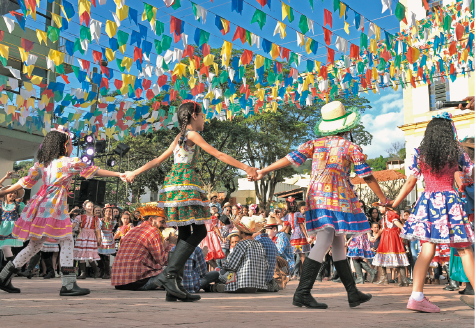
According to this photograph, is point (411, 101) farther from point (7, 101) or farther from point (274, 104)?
point (7, 101)

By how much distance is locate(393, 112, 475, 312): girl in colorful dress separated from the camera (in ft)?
12.0

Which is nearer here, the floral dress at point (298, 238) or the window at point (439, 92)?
the floral dress at point (298, 238)

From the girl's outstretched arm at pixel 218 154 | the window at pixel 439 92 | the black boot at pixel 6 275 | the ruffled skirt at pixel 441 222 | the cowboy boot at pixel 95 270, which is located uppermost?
the window at pixel 439 92

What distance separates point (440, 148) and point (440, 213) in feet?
1.91

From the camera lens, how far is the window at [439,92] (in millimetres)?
24531

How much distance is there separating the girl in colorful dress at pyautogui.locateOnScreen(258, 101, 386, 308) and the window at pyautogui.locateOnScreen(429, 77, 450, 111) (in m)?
22.8

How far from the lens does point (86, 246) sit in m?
9.20

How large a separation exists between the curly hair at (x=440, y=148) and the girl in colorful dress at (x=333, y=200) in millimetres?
501

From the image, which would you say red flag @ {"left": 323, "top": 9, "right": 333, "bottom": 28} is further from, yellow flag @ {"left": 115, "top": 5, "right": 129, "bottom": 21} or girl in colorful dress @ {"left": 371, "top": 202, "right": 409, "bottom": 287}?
girl in colorful dress @ {"left": 371, "top": 202, "right": 409, "bottom": 287}

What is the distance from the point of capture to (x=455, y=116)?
76.1 feet

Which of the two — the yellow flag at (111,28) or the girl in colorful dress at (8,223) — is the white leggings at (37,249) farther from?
the girl in colorful dress at (8,223)

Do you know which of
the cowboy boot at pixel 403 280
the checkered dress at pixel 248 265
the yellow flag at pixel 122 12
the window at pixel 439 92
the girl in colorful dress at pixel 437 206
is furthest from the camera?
the window at pixel 439 92

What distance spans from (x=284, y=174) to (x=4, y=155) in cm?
1561

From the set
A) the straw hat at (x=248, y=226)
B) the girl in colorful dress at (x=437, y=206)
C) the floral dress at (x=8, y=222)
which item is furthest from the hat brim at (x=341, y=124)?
the floral dress at (x=8, y=222)
